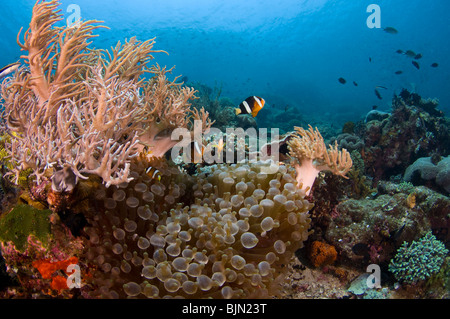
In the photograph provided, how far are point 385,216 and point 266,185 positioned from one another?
2.13 meters

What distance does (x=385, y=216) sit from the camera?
3475 millimetres

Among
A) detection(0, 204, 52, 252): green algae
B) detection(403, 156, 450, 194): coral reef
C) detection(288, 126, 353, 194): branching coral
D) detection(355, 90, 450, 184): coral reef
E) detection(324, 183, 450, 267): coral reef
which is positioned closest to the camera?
detection(0, 204, 52, 252): green algae

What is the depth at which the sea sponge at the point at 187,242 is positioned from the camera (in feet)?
5.67

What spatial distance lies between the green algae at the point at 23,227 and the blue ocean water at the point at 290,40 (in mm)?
35234

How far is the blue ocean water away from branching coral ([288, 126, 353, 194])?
33.1 metres

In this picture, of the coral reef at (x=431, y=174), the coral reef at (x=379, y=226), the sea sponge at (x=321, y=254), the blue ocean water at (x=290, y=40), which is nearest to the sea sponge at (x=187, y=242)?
the sea sponge at (x=321, y=254)

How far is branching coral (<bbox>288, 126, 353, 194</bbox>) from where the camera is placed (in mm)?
3150

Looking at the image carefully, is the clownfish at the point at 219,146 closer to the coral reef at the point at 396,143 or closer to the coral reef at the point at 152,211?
the coral reef at the point at 152,211

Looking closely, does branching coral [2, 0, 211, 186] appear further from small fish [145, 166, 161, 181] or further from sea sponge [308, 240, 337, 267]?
sea sponge [308, 240, 337, 267]

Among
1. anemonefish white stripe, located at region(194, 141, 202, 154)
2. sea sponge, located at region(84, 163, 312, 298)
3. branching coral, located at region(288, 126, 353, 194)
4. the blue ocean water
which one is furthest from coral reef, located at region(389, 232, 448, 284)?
the blue ocean water

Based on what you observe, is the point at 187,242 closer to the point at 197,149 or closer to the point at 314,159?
the point at 197,149

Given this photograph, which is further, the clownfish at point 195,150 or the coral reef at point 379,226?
the clownfish at point 195,150

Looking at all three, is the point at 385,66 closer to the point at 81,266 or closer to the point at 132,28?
the point at 132,28
